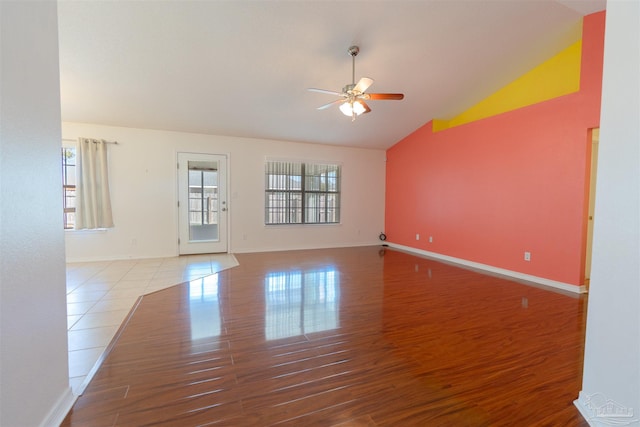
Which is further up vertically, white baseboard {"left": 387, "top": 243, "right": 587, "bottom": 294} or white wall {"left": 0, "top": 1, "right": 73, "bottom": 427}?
white wall {"left": 0, "top": 1, "right": 73, "bottom": 427}

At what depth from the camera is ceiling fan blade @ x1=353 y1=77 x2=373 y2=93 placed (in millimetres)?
2998

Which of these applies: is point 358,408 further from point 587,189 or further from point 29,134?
point 587,189

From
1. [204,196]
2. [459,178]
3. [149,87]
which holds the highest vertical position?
[149,87]

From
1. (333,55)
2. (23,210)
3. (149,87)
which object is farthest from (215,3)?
(23,210)

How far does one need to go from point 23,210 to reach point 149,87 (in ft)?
11.7

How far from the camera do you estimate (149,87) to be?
3996 millimetres

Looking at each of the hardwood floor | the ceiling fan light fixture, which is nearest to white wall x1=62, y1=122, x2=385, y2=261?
the hardwood floor

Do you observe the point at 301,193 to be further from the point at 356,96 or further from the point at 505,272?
the point at 505,272

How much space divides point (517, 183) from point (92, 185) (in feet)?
22.8

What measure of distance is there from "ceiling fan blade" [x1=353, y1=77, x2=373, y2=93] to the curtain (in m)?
4.59

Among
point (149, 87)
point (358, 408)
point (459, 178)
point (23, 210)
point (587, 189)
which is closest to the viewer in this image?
point (23, 210)

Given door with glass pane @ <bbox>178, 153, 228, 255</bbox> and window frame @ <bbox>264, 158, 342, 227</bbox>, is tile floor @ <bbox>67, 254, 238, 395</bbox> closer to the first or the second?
door with glass pane @ <bbox>178, 153, 228, 255</bbox>

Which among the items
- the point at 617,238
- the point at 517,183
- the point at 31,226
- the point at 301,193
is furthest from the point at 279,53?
the point at 517,183

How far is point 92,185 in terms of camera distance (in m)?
4.82
